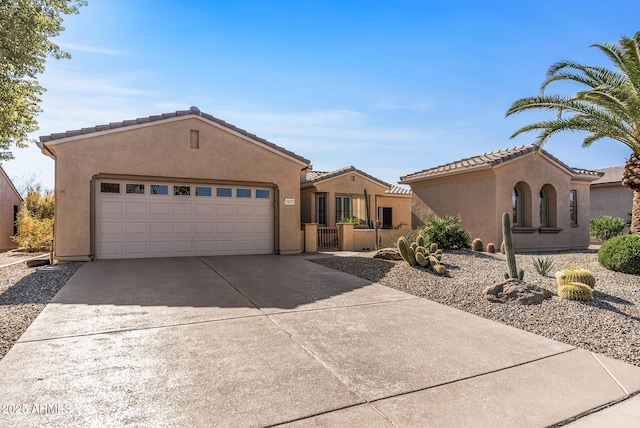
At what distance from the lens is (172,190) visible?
13.1 meters

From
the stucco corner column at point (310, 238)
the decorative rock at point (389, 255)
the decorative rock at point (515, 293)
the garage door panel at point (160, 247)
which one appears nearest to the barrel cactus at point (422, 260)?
the decorative rock at point (389, 255)

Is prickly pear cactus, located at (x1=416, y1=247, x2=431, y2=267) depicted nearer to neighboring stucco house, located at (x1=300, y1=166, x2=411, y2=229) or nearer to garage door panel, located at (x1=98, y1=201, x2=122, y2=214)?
garage door panel, located at (x1=98, y1=201, x2=122, y2=214)

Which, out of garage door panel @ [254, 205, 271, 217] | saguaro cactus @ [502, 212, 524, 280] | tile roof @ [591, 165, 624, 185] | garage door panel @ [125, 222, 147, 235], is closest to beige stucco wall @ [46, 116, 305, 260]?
garage door panel @ [254, 205, 271, 217]

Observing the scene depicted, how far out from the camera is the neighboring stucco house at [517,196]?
1531 cm

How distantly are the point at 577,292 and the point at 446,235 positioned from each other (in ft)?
21.1

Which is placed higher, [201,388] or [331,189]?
[331,189]

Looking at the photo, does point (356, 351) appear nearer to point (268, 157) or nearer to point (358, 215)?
point (268, 157)

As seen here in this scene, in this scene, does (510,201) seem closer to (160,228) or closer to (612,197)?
(612,197)

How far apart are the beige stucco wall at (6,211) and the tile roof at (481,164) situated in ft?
69.8

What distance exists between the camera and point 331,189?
20.5 metres

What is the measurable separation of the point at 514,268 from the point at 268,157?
9687 mm

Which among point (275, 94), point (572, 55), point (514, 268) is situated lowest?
point (514, 268)

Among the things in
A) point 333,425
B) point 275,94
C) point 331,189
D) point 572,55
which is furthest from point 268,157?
point 333,425

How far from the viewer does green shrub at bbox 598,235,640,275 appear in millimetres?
9461
